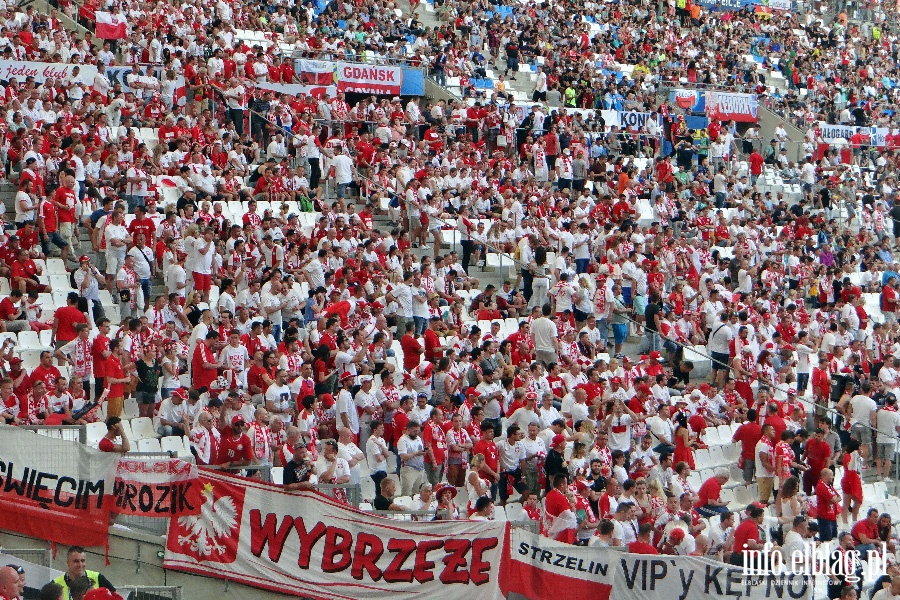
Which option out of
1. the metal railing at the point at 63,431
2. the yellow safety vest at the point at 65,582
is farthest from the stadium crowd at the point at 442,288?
the yellow safety vest at the point at 65,582

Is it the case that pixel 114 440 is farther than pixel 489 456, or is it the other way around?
pixel 489 456

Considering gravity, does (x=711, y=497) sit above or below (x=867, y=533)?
above

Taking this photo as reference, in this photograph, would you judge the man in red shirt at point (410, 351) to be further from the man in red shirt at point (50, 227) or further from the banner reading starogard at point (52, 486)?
the banner reading starogard at point (52, 486)

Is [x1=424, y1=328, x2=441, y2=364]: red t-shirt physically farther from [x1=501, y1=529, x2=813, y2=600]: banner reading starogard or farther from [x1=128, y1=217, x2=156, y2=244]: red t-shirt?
[x1=501, y1=529, x2=813, y2=600]: banner reading starogard

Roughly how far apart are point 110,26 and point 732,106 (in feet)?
53.8

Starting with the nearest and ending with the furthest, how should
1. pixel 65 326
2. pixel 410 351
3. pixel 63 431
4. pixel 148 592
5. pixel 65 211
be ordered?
pixel 148 592 → pixel 63 431 → pixel 65 326 → pixel 410 351 → pixel 65 211

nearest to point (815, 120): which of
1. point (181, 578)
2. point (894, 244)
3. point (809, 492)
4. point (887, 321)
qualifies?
point (894, 244)

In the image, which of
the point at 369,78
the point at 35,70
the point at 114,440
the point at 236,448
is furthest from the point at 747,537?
the point at 369,78

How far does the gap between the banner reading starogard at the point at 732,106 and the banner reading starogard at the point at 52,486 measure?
24661 mm

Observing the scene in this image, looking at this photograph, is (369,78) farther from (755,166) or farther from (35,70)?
(755,166)

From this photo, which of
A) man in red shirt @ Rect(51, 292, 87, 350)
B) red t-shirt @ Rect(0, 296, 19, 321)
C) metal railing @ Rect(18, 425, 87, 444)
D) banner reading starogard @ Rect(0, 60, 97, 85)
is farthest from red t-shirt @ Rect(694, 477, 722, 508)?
banner reading starogard @ Rect(0, 60, 97, 85)

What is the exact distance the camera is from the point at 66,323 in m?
16.4

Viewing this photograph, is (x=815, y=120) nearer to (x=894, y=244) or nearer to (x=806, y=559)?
(x=894, y=244)

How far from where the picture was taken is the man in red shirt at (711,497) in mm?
15445
